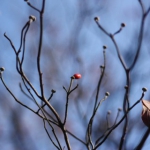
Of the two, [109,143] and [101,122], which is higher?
[101,122]

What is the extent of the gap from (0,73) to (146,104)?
0.59 metres

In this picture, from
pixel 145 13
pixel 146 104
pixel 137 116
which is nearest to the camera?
pixel 146 104

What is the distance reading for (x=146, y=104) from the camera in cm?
128

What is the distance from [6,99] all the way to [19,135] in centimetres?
52

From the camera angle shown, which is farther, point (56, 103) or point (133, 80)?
point (56, 103)

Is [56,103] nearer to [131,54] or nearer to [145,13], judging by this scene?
[131,54]

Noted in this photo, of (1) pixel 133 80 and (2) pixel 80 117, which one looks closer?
(2) pixel 80 117

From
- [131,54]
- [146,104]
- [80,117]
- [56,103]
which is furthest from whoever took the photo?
[56,103]

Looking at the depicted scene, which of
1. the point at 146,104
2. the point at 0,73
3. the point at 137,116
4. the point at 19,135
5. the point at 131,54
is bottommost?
the point at 146,104

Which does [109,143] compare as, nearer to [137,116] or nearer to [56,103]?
[137,116]

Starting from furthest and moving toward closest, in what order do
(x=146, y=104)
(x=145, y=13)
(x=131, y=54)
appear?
(x=131, y=54) → (x=145, y=13) → (x=146, y=104)

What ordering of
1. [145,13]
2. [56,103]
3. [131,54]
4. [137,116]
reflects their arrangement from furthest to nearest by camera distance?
[56,103], [131,54], [137,116], [145,13]

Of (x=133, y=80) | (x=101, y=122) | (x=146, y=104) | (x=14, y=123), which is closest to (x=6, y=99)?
(x=14, y=123)

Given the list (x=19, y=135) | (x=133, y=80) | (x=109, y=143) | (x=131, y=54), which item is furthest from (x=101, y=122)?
(x=19, y=135)
